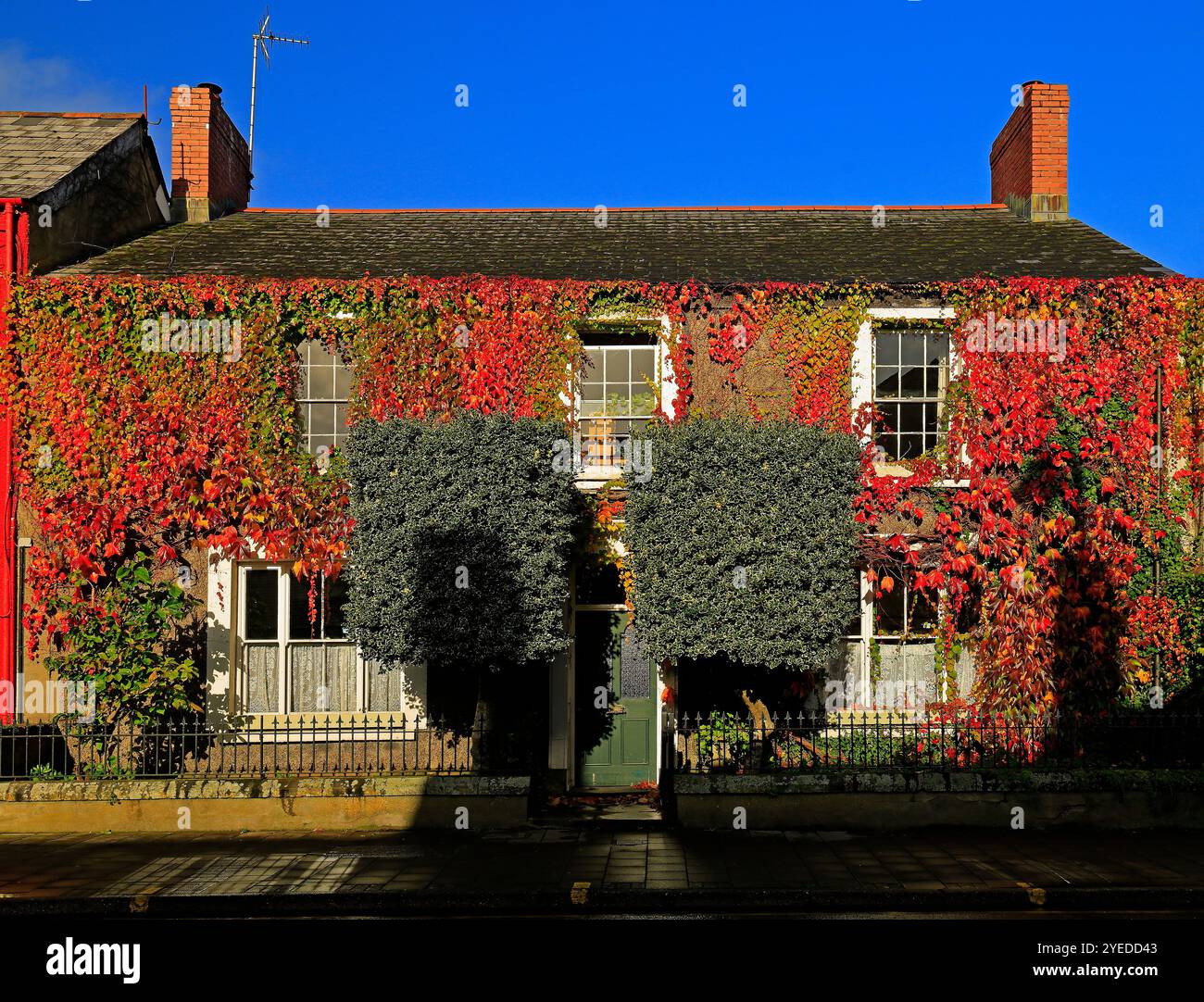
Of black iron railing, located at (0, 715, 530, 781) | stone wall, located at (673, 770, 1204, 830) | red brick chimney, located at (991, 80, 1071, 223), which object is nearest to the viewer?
stone wall, located at (673, 770, 1204, 830)

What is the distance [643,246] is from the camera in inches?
629

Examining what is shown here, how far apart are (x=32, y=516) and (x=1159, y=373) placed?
49.9ft

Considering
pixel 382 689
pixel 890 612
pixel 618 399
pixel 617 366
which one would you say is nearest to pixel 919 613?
pixel 890 612

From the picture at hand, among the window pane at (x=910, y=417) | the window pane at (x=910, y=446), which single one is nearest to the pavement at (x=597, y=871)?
the window pane at (x=910, y=446)

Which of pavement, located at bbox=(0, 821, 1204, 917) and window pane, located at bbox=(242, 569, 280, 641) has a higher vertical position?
window pane, located at bbox=(242, 569, 280, 641)

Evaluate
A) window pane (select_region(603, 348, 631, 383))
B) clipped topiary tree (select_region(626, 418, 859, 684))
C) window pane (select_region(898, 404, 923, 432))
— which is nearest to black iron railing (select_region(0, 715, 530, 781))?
clipped topiary tree (select_region(626, 418, 859, 684))

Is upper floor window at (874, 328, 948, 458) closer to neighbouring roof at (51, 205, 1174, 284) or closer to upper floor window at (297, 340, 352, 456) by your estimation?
neighbouring roof at (51, 205, 1174, 284)

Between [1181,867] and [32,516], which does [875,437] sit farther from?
[32,516]

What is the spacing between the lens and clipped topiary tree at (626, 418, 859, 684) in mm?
11438

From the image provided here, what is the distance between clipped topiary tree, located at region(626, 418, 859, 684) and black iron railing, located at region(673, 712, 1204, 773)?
1.06m

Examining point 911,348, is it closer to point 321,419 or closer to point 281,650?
point 321,419

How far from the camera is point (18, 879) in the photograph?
9.12m

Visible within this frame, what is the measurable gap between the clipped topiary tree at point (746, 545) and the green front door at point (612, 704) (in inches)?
90.6

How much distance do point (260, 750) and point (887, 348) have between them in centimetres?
995
